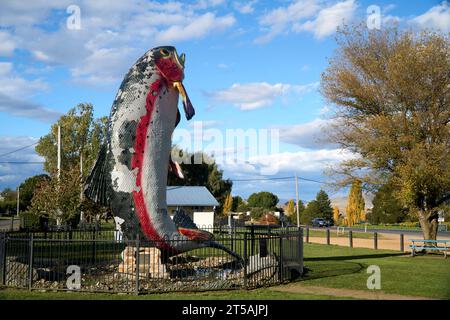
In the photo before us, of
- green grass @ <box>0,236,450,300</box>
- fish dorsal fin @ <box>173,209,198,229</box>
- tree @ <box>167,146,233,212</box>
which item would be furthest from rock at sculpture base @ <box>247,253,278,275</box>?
tree @ <box>167,146,233,212</box>

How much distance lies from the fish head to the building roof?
86.6 ft

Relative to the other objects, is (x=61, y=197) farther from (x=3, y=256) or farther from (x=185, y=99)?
(x=185, y=99)

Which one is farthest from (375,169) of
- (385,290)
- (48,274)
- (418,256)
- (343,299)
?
(48,274)

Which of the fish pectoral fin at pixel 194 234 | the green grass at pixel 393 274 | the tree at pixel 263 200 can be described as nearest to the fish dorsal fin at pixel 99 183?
the fish pectoral fin at pixel 194 234

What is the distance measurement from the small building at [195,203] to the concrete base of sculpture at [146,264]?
25.1 m

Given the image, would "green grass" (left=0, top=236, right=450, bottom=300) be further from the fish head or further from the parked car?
the parked car

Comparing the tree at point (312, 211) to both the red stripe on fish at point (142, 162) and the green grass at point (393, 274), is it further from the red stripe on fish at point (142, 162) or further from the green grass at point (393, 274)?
the red stripe on fish at point (142, 162)

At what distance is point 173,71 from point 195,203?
27.0 m

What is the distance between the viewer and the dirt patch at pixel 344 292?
9.79 meters

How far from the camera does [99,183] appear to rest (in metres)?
10.9

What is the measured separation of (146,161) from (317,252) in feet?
41.7
